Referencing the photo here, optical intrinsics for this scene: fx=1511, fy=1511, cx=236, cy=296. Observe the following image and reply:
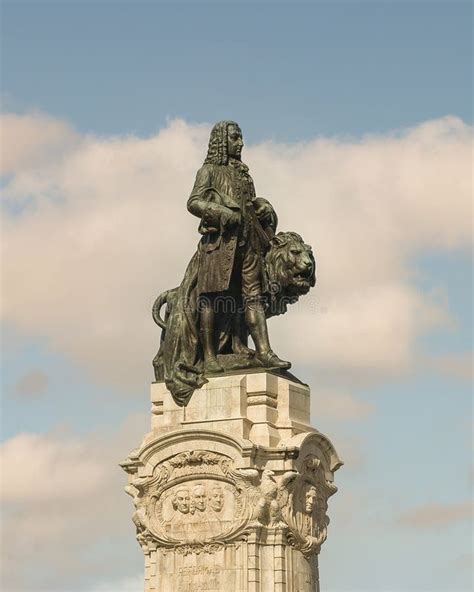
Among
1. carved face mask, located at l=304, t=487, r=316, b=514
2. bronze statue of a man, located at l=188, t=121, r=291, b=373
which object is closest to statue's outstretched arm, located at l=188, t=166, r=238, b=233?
bronze statue of a man, located at l=188, t=121, r=291, b=373

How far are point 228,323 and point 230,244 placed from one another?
1571 mm

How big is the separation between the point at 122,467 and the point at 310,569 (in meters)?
4.03

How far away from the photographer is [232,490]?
27406mm

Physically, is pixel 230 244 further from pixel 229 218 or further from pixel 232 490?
pixel 232 490

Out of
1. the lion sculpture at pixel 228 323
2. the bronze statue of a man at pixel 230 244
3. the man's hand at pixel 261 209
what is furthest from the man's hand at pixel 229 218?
the lion sculpture at pixel 228 323

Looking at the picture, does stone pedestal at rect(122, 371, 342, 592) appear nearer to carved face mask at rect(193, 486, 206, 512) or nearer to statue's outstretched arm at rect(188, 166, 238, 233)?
carved face mask at rect(193, 486, 206, 512)

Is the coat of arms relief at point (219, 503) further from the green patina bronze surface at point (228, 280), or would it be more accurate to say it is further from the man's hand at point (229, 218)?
the man's hand at point (229, 218)

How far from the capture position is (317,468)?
2844cm

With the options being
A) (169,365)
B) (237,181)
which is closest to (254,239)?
(237,181)

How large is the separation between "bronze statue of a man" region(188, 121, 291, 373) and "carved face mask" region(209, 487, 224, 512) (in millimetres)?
2340

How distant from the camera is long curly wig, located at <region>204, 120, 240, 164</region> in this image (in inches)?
1160

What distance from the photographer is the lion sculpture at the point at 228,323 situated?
28.7 meters

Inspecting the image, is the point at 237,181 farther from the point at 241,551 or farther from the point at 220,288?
the point at 241,551

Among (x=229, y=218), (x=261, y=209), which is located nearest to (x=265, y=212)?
(x=261, y=209)
